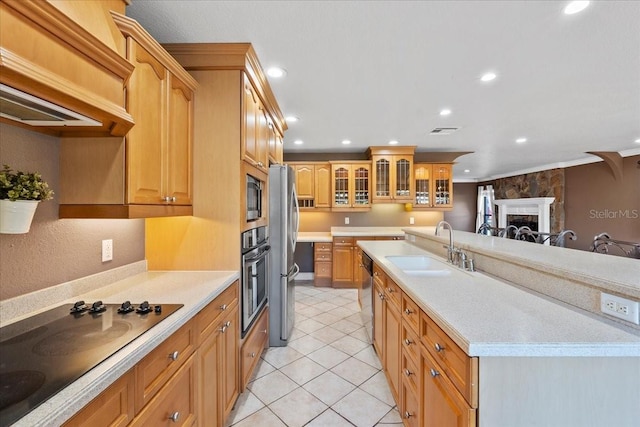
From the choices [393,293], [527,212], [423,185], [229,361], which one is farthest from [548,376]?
[527,212]

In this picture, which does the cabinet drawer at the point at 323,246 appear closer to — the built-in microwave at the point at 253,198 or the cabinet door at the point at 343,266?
the cabinet door at the point at 343,266

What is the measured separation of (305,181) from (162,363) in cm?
410

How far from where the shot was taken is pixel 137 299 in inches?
54.6

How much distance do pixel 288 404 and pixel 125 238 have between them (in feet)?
5.09

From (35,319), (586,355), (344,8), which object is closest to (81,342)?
(35,319)

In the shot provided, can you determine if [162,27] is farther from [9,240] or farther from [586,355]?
[586,355]

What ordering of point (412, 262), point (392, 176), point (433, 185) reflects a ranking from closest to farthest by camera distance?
point (412, 262), point (392, 176), point (433, 185)

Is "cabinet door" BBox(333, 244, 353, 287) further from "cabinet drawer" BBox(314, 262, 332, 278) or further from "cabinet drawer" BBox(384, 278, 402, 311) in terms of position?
"cabinet drawer" BBox(384, 278, 402, 311)

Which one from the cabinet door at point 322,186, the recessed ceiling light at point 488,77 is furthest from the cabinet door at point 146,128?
the cabinet door at point 322,186

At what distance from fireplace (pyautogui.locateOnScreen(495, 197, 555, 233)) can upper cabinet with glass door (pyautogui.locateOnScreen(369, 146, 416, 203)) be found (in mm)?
4396

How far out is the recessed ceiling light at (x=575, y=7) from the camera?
4.86 ft

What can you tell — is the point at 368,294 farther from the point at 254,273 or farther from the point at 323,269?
the point at 323,269

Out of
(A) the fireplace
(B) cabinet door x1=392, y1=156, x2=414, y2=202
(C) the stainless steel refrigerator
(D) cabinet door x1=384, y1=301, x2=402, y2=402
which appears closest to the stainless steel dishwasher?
(D) cabinet door x1=384, y1=301, x2=402, y2=402

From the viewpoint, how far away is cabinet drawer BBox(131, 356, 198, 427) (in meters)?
0.97
